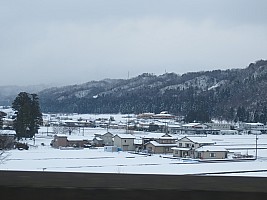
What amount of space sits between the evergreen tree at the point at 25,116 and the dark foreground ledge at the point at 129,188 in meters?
17.9

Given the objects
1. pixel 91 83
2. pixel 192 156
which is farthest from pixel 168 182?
pixel 91 83

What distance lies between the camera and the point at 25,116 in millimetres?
19312

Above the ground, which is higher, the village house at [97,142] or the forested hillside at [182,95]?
the forested hillside at [182,95]

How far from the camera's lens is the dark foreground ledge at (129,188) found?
981mm

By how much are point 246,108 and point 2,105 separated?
2511cm

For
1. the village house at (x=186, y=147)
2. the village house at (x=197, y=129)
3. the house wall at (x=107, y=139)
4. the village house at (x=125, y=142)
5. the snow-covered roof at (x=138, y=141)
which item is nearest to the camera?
the village house at (x=186, y=147)

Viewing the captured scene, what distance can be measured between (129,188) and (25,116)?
18916 millimetres

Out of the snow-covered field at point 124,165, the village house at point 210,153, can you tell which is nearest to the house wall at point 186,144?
the village house at point 210,153

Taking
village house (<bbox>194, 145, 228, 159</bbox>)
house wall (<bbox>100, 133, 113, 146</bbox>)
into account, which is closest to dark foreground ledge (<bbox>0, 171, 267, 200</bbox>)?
village house (<bbox>194, 145, 228, 159</bbox>)

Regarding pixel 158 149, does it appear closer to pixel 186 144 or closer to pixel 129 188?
pixel 186 144

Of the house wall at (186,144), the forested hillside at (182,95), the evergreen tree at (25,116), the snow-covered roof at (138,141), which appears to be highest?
the forested hillside at (182,95)

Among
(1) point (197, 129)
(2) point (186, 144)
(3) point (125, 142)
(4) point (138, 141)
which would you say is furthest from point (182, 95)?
(2) point (186, 144)

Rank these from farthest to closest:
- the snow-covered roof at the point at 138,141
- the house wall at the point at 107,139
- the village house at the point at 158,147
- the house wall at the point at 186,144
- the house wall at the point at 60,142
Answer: the house wall at the point at 107,139
the snow-covered roof at the point at 138,141
the house wall at the point at 60,142
the village house at the point at 158,147
the house wall at the point at 186,144

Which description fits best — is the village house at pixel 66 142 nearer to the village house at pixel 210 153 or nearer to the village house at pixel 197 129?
the village house at pixel 210 153
